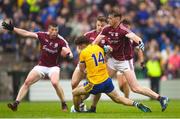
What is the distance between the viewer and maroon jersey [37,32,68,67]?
69.9ft

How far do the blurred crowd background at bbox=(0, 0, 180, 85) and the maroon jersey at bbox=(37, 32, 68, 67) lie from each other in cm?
905

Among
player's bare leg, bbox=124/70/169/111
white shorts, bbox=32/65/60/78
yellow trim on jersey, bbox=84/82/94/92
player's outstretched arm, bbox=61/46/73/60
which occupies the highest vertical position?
player's outstretched arm, bbox=61/46/73/60

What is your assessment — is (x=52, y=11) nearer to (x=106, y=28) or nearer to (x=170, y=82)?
(x=170, y=82)

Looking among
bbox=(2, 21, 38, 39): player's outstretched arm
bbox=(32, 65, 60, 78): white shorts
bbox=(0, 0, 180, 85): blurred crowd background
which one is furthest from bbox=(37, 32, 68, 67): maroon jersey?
bbox=(0, 0, 180, 85): blurred crowd background

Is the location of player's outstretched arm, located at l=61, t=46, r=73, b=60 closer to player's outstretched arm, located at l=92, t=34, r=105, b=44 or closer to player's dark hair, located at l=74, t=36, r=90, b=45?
player's outstretched arm, located at l=92, t=34, r=105, b=44

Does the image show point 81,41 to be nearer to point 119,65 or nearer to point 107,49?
point 107,49

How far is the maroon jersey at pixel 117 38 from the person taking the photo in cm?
2025

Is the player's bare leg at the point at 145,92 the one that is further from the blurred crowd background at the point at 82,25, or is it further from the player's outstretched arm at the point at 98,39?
the blurred crowd background at the point at 82,25

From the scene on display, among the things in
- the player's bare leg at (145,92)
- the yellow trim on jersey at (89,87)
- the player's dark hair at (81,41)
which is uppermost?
the player's dark hair at (81,41)

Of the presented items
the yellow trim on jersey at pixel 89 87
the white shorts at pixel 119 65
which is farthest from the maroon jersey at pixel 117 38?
the yellow trim on jersey at pixel 89 87

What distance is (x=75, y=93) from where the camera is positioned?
18.9 m

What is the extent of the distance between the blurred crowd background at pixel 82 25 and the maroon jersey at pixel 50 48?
9046 millimetres

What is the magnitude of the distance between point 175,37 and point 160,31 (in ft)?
2.47

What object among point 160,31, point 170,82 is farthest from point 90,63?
point 160,31
